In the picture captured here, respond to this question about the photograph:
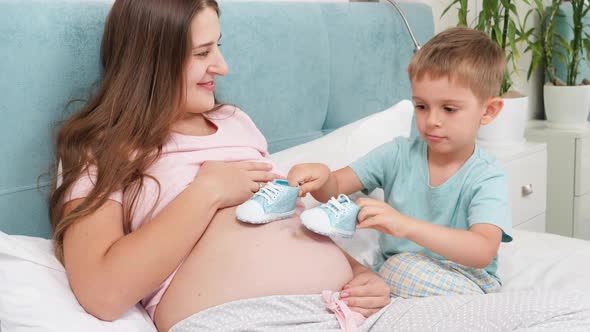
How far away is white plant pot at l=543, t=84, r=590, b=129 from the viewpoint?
9.59 ft

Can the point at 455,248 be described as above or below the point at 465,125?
below

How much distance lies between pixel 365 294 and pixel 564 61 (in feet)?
7.93

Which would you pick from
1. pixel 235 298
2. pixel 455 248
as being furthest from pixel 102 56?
pixel 455 248

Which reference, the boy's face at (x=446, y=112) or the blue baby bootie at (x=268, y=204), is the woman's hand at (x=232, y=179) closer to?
the blue baby bootie at (x=268, y=204)

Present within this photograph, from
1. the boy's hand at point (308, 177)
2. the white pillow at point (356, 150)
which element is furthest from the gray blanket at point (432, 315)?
the white pillow at point (356, 150)

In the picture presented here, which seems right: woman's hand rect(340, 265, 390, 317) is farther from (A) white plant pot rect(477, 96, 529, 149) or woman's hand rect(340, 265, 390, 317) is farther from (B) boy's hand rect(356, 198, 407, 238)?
(A) white plant pot rect(477, 96, 529, 149)

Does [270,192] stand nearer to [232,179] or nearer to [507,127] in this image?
[232,179]

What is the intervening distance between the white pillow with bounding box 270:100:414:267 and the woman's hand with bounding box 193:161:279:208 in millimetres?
207

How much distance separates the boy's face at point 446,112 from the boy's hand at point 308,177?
0.72ft

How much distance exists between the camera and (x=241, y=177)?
128 cm

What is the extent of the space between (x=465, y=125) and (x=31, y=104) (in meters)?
0.82

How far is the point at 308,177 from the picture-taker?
136 centimetres

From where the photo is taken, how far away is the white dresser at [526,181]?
242cm

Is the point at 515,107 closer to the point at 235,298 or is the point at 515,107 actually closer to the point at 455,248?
the point at 455,248
